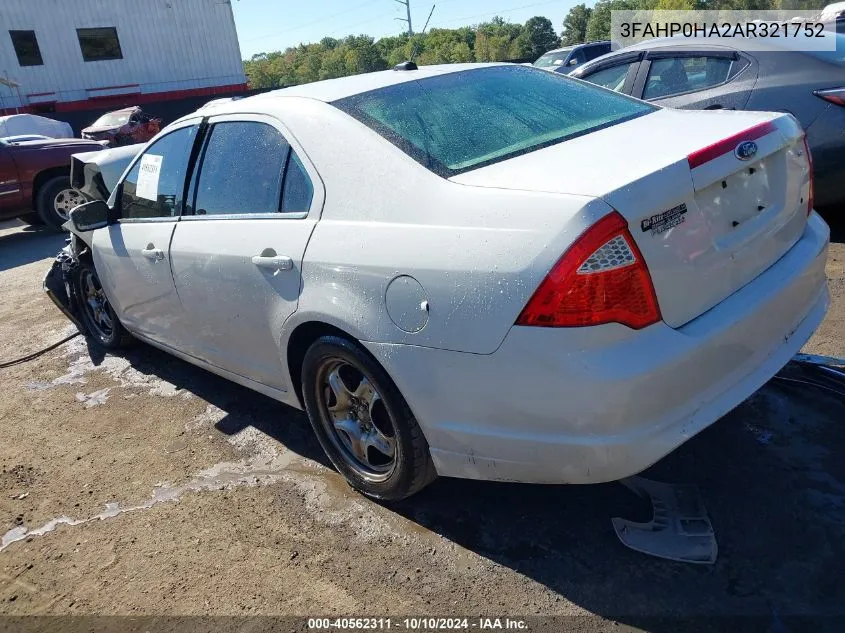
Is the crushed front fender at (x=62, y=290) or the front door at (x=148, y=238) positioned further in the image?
the crushed front fender at (x=62, y=290)

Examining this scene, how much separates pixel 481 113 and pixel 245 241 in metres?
1.15

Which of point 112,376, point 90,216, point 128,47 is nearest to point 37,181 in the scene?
point 112,376

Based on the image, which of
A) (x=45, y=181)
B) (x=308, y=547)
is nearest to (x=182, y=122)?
(x=308, y=547)

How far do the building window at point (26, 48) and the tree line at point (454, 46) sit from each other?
33339 mm

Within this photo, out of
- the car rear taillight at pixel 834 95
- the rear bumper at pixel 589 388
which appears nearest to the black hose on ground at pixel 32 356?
the rear bumper at pixel 589 388

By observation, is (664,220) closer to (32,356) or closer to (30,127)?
(32,356)

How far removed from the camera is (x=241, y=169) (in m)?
3.11

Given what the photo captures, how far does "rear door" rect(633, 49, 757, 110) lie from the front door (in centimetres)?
392

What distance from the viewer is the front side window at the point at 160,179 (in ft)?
11.5

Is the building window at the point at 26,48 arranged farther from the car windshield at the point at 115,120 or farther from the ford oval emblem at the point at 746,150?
the ford oval emblem at the point at 746,150

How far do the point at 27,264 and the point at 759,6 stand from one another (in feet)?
168

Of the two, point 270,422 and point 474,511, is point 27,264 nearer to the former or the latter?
point 270,422

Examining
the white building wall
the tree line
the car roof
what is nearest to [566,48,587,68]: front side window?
the car roof

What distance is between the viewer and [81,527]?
9.86 feet
